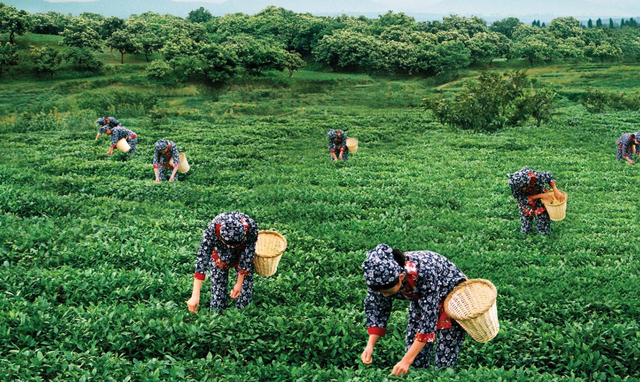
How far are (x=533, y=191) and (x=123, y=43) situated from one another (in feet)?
115

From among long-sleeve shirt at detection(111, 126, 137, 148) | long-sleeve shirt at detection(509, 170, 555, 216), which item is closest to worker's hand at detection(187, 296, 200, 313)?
long-sleeve shirt at detection(509, 170, 555, 216)

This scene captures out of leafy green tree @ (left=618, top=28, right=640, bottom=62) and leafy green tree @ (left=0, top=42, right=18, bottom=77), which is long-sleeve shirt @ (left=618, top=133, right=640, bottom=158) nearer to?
leafy green tree @ (left=0, top=42, right=18, bottom=77)

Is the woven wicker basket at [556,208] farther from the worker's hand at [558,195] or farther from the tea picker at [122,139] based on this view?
the tea picker at [122,139]

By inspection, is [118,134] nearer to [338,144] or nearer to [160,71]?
[338,144]

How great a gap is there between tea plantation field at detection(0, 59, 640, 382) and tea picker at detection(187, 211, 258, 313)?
0.85ft

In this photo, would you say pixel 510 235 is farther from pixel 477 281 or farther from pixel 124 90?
pixel 124 90

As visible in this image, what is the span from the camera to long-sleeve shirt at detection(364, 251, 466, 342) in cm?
476

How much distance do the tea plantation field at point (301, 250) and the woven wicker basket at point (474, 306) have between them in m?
0.54

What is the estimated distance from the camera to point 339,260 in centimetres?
897

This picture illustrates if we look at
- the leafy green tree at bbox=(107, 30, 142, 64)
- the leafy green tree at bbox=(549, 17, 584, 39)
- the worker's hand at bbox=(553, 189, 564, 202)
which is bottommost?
the worker's hand at bbox=(553, 189, 564, 202)

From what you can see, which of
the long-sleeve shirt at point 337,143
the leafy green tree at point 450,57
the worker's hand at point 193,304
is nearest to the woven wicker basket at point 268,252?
the worker's hand at point 193,304

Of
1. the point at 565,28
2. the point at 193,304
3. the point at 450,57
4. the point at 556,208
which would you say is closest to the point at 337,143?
the point at 556,208

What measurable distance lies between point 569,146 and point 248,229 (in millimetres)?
18939

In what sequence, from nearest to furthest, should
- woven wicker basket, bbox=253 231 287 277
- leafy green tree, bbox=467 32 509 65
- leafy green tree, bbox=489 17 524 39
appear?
woven wicker basket, bbox=253 231 287 277, leafy green tree, bbox=467 32 509 65, leafy green tree, bbox=489 17 524 39
